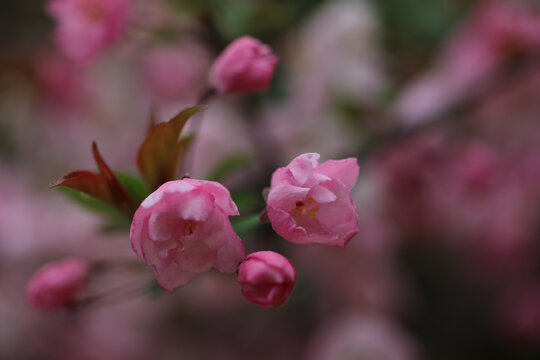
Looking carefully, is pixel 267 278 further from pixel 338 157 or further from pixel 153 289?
pixel 338 157

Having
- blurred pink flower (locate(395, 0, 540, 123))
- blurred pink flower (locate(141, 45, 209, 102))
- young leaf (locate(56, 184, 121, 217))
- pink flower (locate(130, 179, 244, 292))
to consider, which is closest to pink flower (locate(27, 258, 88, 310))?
young leaf (locate(56, 184, 121, 217))

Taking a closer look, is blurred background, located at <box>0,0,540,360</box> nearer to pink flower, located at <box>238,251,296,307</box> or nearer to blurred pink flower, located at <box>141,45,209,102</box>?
blurred pink flower, located at <box>141,45,209,102</box>

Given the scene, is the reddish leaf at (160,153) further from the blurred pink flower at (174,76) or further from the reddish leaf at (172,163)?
the blurred pink flower at (174,76)

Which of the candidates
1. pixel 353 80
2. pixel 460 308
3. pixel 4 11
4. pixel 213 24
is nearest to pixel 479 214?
pixel 460 308

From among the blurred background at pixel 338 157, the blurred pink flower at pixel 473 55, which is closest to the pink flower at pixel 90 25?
the blurred background at pixel 338 157

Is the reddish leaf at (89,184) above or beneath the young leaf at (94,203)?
above

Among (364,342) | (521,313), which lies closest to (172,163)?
(364,342)
